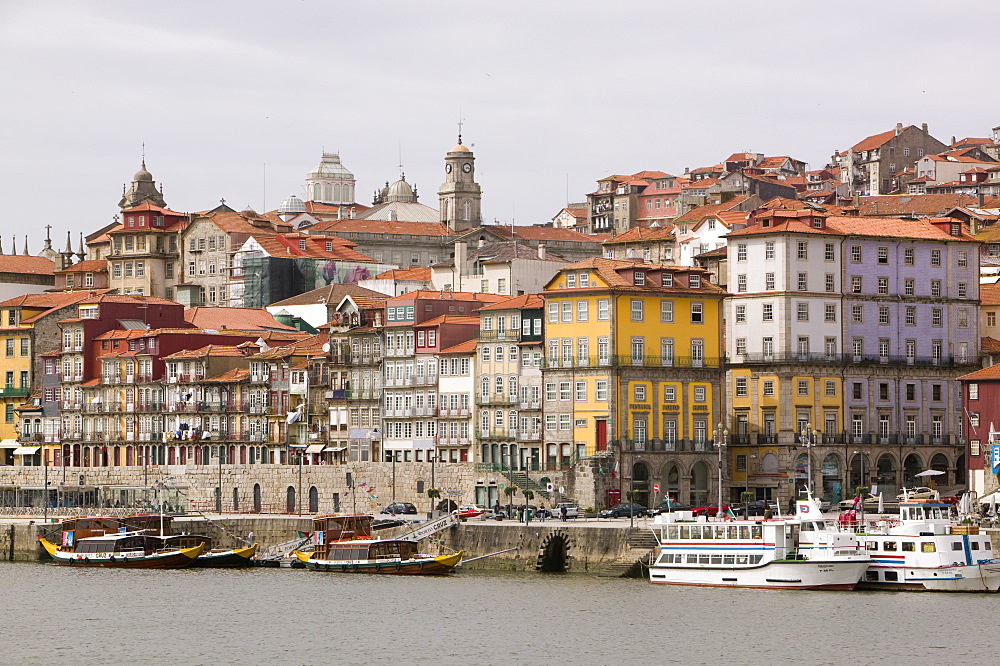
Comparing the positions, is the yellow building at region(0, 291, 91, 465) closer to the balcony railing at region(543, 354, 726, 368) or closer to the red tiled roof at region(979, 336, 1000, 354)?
the balcony railing at region(543, 354, 726, 368)

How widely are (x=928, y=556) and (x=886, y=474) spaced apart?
38.3 metres

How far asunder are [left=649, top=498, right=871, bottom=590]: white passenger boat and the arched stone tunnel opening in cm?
577

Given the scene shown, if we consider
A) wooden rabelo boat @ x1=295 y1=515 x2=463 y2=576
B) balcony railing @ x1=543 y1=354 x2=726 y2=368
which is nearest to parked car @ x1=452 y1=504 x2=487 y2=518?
wooden rabelo boat @ x1=295 y1=515 x2=463 y2=576

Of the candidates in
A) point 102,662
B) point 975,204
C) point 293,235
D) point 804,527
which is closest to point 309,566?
point 804,527

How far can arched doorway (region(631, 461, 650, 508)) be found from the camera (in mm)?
120625

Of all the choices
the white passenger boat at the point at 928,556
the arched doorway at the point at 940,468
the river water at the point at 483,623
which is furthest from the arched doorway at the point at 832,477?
the white passenger boat at the point at 928,556

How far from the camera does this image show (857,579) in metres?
93.1

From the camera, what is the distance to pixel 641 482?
397ft


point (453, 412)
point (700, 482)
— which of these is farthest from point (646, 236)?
point (700, 482)

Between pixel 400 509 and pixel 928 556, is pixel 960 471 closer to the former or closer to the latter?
pixel 400 509

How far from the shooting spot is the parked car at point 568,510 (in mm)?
113188

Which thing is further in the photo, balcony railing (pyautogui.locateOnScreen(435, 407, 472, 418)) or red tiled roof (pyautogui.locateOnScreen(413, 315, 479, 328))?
red tiled roof (pyautogui.locateOnScreen(413, 315, 479, 328))

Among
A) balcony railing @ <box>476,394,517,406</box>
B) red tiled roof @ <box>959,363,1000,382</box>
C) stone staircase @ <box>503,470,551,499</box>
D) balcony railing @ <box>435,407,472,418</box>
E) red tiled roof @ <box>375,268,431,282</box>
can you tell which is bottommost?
stone staircase @ <box>503,470,551,499</box>

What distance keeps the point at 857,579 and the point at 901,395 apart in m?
39.7
